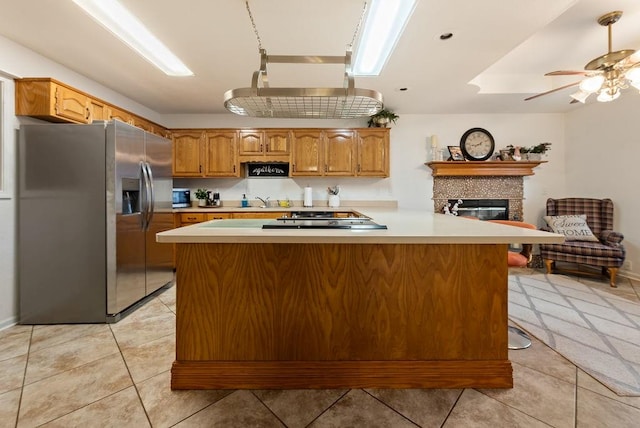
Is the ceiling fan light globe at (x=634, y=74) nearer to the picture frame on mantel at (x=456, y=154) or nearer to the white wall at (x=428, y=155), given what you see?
the picture frame on mantel at (x=456, y=154)

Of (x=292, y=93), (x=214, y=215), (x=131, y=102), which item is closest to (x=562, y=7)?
(x=292, y=93)

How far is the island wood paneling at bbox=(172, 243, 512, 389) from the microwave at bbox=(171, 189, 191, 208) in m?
2.95

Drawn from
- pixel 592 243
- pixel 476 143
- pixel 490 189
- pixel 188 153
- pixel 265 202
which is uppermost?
pixel 476 143

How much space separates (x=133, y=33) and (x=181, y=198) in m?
2.34

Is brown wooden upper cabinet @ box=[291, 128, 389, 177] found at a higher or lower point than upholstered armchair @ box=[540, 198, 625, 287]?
higher

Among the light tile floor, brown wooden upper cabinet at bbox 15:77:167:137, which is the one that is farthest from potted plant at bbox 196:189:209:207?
the light tile floor

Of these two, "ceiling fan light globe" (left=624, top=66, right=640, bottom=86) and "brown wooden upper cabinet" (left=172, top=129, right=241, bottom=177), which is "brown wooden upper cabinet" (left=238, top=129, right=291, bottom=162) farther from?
"ceiling fan light globe" (left=624, top=66, right=640, bottom=86)

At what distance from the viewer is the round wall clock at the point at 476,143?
172 inches

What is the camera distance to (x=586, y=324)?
7.64 ft

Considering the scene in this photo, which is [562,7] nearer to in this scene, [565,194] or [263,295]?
[263,295]

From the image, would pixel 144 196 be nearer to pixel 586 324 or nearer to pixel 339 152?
pixel 339 152

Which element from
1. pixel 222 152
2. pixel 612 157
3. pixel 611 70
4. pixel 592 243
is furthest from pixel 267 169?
pixel 612 157

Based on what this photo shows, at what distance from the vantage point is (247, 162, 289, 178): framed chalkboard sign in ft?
14.5

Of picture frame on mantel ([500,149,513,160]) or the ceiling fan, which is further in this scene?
picture frame on mantel ([500,149,513,160])
